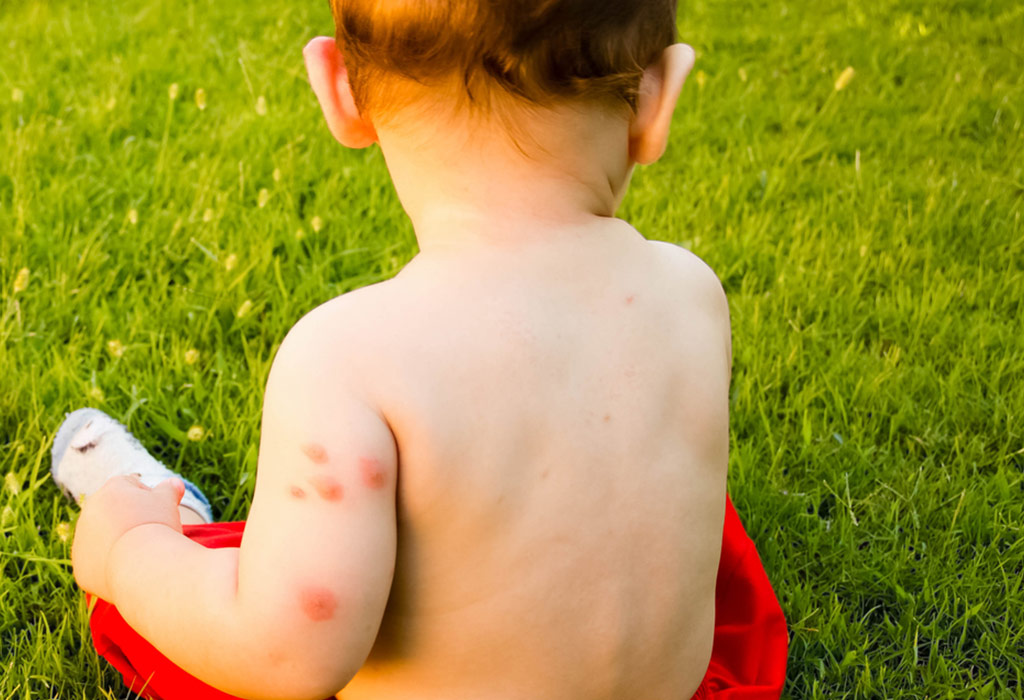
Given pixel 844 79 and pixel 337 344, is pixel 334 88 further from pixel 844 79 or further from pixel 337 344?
pixel 844 79

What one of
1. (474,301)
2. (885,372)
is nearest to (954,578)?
(885,372)

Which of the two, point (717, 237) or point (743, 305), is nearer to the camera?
point (743, 305)

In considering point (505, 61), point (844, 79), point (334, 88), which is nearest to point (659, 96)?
point (505, 61)

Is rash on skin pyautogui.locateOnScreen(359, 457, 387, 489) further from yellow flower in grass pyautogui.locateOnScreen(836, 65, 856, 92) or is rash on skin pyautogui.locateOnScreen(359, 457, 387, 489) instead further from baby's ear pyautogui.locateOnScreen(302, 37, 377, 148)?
yellow flower in grass pyautogui.locateOnScreen(836, 65, 856, 92)

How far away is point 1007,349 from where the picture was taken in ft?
9.24

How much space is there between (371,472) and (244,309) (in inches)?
65.3

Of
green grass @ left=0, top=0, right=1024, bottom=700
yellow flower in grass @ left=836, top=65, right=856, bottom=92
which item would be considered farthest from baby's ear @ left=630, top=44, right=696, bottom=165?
yellow flower in grass @ left=836, top=65, right=856, bottom=92

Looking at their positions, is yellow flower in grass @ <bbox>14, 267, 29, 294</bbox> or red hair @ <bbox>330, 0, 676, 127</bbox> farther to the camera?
yellow flower in grass @ <bbox>14, 267, 29, 294</bbox>

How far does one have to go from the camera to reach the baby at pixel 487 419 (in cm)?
124

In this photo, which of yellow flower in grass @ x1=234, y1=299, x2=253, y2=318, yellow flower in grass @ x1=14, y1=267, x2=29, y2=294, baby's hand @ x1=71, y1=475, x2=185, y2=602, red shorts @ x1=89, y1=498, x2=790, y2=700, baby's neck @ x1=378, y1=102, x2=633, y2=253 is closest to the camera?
baby's neck @ x1=378, y1=102, x2=633, y2=253

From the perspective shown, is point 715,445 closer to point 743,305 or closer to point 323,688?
point 323,688

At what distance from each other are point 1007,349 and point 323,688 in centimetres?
221

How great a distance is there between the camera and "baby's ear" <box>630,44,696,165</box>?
4.63ft

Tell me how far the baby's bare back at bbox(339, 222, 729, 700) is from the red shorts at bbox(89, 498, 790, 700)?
0.37m
